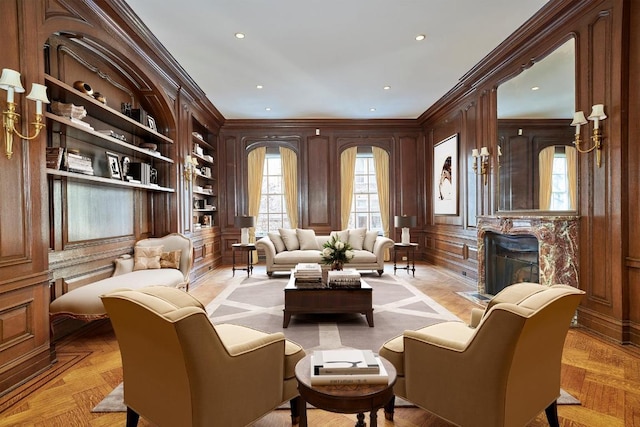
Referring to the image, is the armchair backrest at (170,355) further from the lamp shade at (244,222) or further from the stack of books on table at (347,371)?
the lamp shade at (244,222)

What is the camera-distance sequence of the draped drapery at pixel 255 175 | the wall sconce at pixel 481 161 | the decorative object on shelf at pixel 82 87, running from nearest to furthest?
the decorative object on shelf at pixel 82 87, the wall sconce at pixel 481 161, the draped drapery at pixel 255 175

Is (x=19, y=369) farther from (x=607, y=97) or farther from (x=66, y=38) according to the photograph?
(x=607, y=97)

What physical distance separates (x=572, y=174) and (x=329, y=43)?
3.15 metres

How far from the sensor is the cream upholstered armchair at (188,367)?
1.47 meters

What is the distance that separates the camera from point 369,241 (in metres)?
6.74

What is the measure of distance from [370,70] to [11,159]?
14.5 ft

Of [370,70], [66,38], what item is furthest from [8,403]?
[370,70]

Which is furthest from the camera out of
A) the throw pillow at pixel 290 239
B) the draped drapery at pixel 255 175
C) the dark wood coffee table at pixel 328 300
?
the draped drapery at pixel 255 175

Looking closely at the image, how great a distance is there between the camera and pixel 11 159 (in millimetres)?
2479

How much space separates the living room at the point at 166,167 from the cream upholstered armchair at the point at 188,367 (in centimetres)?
138

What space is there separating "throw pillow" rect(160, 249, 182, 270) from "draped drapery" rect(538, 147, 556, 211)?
467 cm

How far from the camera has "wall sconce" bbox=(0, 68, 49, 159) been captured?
232 cm

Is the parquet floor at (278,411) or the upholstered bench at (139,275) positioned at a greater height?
the upholstered bench at (139,275)

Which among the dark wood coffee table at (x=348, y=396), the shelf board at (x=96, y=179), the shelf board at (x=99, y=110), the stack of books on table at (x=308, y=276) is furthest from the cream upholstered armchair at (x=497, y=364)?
the shelf board at (x=99, y=110)
